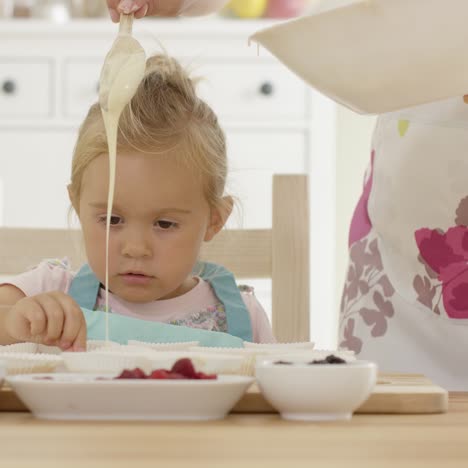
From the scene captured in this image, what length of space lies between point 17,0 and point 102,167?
2141 mm

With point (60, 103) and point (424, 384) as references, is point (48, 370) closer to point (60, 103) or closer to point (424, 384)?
→ point (424, 384)

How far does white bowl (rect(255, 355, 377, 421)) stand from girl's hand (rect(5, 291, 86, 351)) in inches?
12.1

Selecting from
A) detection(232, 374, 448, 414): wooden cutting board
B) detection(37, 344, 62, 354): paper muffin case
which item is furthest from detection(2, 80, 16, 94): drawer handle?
detection(232, 374, 448, 414): wooden cutting board

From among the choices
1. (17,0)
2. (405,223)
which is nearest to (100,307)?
(405,223)

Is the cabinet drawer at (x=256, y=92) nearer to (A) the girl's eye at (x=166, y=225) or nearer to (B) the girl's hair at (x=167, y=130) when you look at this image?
(B) the girl's hair at (x=167, y=130)

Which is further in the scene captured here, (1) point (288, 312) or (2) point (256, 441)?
(1) point (288, 312)

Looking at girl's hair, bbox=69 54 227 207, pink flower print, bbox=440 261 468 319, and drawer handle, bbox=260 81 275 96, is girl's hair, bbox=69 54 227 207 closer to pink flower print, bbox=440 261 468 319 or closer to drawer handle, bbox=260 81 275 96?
pink flower print, bbox=440 261 468 319

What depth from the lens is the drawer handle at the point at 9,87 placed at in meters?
3.10

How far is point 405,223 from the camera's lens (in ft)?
4.33

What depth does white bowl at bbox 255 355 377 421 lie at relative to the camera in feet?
2.11

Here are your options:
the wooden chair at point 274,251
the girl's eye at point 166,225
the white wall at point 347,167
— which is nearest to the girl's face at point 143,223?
the girl's eye at point 166,225

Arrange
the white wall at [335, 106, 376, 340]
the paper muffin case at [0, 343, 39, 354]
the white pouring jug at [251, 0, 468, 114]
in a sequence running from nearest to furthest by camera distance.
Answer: the white pouring jug at [251, 0, 468, 114], the paper muffin case at [0, 343, 39, 354], the white wall at [335, 106, 376, 340]

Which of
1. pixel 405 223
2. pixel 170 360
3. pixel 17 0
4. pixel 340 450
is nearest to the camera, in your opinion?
pixel 340 450

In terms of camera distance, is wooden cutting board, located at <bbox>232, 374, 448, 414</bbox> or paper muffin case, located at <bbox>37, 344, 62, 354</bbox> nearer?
wooden cutting board, located at <bbox>232, 374, 448, 414</bbox>
